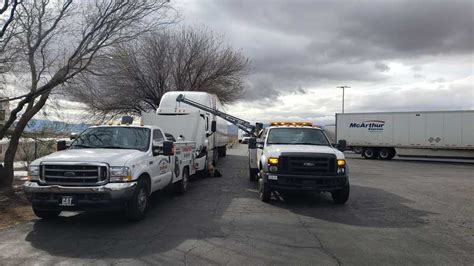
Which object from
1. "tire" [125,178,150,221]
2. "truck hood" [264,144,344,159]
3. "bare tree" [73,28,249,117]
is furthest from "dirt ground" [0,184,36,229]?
"bare tree" [73,28,249,117]

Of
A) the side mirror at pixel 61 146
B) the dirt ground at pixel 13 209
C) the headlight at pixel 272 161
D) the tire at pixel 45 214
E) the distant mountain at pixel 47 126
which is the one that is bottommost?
the dirt ground at pixel 13 209

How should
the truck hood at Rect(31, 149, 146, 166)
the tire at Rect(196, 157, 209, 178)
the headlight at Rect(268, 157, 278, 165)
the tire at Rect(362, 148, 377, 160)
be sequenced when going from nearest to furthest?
the truck hood at Rect(31, 149, 146, 166), the headlight at Rect(268, 157, 278, 165), the tire at Rect(196, 157, 209, 178), the tire at Rect(362, 148, 377, 160)

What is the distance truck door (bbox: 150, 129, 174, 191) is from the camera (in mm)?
9227

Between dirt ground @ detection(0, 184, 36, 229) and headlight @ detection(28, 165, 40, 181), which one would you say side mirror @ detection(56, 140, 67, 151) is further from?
headlight @ detection(28, 165, 40, 181)

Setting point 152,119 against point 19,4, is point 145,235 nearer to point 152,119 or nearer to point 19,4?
point 19,4

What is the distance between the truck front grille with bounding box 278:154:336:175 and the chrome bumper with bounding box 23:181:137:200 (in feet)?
13.1

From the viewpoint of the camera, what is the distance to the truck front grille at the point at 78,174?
7.66 m

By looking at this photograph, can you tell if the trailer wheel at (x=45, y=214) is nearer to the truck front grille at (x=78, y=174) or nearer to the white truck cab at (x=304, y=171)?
the truck front grille at (x=78, y=174)

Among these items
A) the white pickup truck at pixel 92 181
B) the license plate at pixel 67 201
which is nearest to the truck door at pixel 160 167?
the white pickup truck at pixel 92 181

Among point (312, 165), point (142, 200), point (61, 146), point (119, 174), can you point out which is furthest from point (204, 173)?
point (119, 174)

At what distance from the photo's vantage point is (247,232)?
7.46 m

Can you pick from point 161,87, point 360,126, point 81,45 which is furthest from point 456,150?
point 81,45

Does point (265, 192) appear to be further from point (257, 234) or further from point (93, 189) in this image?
point (93, 189)

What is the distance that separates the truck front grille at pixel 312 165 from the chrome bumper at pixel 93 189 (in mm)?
3995
